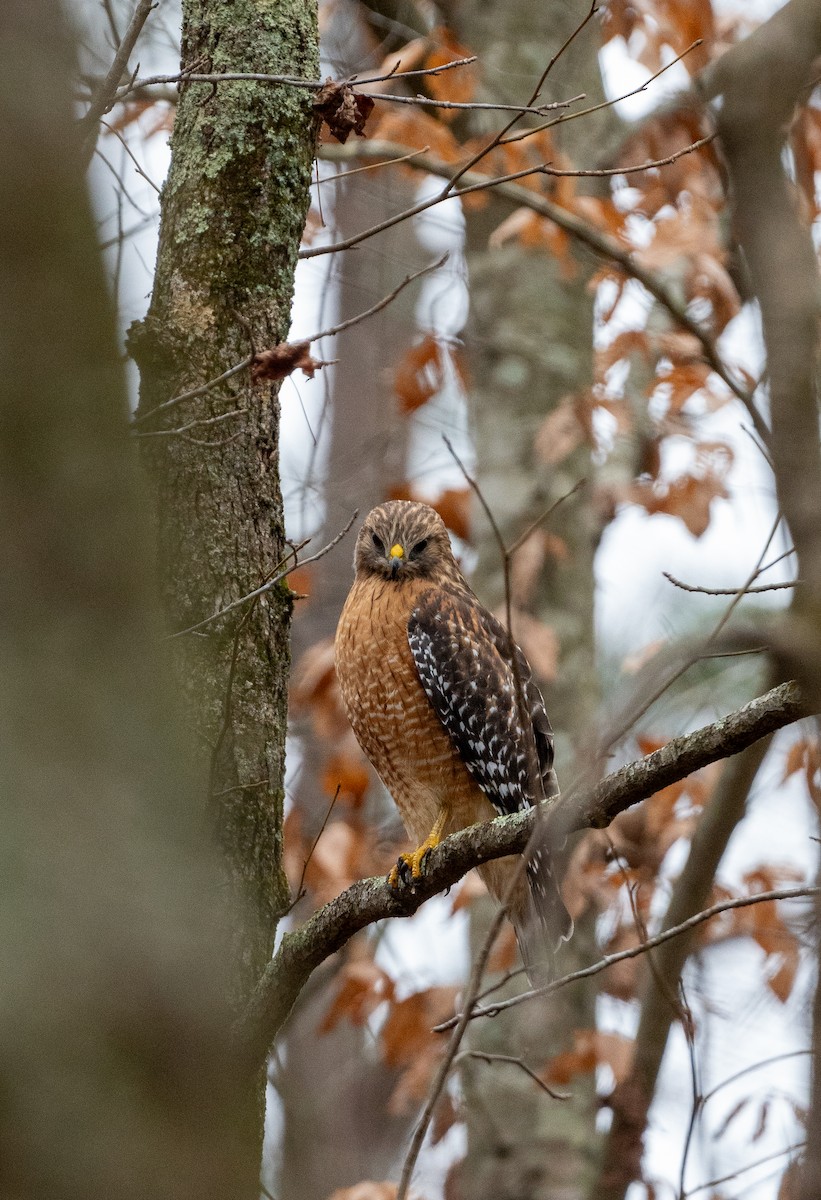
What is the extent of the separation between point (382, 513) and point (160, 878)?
4219mm

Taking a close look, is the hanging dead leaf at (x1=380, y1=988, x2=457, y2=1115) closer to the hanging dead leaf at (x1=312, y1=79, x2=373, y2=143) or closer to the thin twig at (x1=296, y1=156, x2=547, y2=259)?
the thin twig at (x1=296, y1=156, x2=547, y2=259)

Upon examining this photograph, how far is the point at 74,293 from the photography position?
1912 millimetres

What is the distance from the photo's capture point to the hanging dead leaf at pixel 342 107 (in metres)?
3.87

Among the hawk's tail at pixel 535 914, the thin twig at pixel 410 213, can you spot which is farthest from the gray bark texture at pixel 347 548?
the thin twig at pixel 410 213

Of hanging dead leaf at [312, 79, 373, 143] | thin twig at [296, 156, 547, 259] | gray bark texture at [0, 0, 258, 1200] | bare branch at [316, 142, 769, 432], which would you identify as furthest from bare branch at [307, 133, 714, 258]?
bare branch at [316, 142, 769, 432]

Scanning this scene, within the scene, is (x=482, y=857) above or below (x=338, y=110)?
below

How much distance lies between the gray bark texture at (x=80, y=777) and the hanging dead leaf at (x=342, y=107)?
199 centimetres

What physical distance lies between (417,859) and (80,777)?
8.83 feet

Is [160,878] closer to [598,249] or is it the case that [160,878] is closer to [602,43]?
[598,249]

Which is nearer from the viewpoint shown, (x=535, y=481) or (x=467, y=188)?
(x=467, y=188)

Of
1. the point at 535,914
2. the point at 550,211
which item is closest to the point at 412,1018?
the point at 535,914

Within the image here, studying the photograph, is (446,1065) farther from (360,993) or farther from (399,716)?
Answer: (360,993)

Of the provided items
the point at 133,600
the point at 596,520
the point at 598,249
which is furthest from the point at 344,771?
the point at 133,600

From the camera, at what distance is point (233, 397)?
3598 mm
